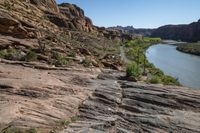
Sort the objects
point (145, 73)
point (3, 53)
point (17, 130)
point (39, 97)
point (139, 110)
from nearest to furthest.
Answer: point (17, 130)
point (39, 97)
point (139, 110)
point (3, 53)
point (145, 73)

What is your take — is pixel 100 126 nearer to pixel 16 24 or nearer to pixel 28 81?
pixel 28 81

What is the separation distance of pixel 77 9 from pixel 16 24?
104541 mm

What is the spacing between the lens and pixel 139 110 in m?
18.4

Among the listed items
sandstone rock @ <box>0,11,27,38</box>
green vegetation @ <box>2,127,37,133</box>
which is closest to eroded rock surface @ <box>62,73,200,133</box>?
green vegetation @ <box>2,127,37,133</box>

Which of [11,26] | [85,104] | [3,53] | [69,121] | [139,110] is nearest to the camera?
[69,121]

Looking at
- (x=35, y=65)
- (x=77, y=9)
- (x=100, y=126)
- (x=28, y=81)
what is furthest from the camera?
(x=77, y=9)

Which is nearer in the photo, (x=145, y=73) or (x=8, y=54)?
(x=8, y=54)

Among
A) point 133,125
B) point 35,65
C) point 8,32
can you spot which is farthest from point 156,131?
point 8,32

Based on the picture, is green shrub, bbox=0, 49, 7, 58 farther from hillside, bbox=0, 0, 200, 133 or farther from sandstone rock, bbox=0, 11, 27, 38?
sandstone rock, bbox=0, 11, 27, 38

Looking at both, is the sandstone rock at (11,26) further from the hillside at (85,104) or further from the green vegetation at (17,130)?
the green vegetation at (17,130)

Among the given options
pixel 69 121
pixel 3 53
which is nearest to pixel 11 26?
pixel 3 53

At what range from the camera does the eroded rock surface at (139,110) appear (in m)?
16.1

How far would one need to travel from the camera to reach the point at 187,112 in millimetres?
18281

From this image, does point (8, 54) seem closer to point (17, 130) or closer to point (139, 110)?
point (139, 110)
